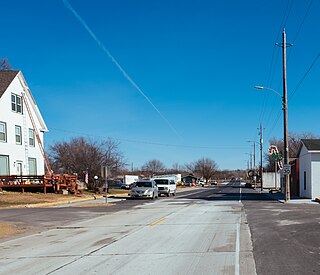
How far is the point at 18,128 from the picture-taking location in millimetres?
40094


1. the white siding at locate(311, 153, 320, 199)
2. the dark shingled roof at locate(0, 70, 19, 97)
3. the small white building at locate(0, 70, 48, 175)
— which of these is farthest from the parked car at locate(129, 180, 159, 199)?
the dark shingled roof at locate(0, 70, 19, 97)

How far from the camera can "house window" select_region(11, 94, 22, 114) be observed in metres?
39.6

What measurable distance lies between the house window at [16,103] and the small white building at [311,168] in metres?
25.6

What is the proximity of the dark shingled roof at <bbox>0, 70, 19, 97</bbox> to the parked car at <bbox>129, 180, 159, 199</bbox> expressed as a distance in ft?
46.9

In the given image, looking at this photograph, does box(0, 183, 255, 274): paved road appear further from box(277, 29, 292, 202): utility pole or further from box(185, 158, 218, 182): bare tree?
box(185, 158, 218, 182): bare tree

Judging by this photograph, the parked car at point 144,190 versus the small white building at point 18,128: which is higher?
the small white building at point 18,128

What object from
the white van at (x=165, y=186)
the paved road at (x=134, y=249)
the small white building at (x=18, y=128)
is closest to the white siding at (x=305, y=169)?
the white van at (x=165, y=186)

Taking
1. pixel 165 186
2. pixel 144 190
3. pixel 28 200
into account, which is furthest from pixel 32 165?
pixel 165 186

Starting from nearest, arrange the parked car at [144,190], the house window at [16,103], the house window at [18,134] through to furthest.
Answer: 1. the parked car at [144,190]
2. the house window at [16,103]
3. the house window at [18,134]

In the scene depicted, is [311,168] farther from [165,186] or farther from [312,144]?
[165,186]

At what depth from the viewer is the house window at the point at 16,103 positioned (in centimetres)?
3962

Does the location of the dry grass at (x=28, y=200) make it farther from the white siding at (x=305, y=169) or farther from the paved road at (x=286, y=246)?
the white siding at (x=305, y=169)

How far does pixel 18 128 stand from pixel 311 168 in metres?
25.7

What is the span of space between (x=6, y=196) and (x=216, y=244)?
23.4 metres
